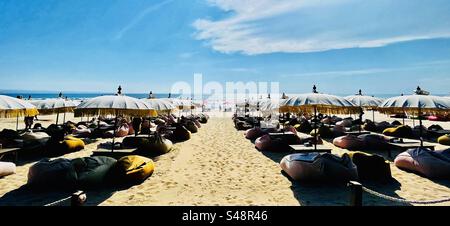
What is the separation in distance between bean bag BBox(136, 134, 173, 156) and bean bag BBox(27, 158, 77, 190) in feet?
14.3

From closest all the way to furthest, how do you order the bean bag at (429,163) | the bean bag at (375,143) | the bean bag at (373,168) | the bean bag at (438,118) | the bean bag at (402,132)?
the bean bag at (373,168) → the bean bag at (429,163) → the bean bag at (375,143) → the bean bag at (402,132) → the bean bag at (438,118)

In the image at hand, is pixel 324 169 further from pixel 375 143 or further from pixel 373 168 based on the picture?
pixel 375 143

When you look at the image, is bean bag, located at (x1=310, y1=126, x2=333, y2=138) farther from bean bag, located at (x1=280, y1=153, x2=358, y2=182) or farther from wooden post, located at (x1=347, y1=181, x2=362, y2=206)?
wooden post, located at (x1=347, y1=181, x2=362, y2=206)

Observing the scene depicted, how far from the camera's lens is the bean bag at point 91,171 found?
671 cm

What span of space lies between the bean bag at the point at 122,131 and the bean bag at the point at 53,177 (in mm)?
9317

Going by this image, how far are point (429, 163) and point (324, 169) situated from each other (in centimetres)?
340

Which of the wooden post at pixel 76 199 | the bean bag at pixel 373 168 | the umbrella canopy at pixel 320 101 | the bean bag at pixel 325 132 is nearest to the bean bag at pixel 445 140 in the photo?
the bean bag at pixel 325 132

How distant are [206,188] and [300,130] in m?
12.8

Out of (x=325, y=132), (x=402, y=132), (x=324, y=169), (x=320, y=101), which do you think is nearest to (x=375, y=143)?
(x=325, y=132)

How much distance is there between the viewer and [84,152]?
11.5m

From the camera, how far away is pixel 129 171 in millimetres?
7152

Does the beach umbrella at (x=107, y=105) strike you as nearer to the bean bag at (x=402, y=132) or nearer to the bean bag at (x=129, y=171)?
the bean bag at (x=129, y=171)

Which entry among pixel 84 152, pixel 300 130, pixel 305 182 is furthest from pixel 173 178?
Result: pixel 300 130
